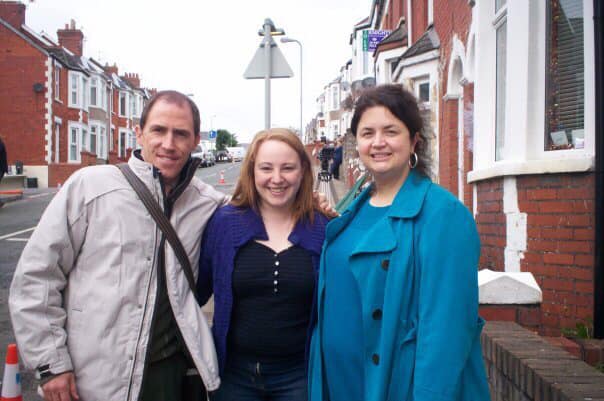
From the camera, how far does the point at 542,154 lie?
4.46 meters

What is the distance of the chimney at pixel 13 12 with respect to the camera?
30.0 m

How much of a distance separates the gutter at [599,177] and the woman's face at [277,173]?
2.28 metres

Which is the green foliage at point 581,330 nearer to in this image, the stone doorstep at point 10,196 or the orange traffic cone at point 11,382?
the orange traffic cone at point 11,382

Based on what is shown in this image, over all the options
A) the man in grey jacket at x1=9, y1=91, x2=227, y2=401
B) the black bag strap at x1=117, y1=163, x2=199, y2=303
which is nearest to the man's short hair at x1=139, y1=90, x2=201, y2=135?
the man in grey jacket at x1=9, y1=91, x2=227, y2=401

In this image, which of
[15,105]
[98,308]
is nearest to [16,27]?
[15,105]

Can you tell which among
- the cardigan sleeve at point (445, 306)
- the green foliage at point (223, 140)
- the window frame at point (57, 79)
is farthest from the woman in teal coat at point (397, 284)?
the green foliage at point (223, 140)

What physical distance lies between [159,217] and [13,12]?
109 ft

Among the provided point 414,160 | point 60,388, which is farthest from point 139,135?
point 414,160

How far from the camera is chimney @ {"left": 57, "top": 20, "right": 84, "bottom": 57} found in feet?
125

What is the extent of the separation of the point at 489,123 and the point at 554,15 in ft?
5.41

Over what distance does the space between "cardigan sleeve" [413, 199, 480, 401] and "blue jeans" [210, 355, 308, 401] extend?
751mm

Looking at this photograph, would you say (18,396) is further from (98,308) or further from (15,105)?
(15,105)

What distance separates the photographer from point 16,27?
29969mm

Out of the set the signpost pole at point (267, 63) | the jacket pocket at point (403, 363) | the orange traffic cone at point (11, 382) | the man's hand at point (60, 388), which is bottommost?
the orange traffic cone at point (11, 382)
